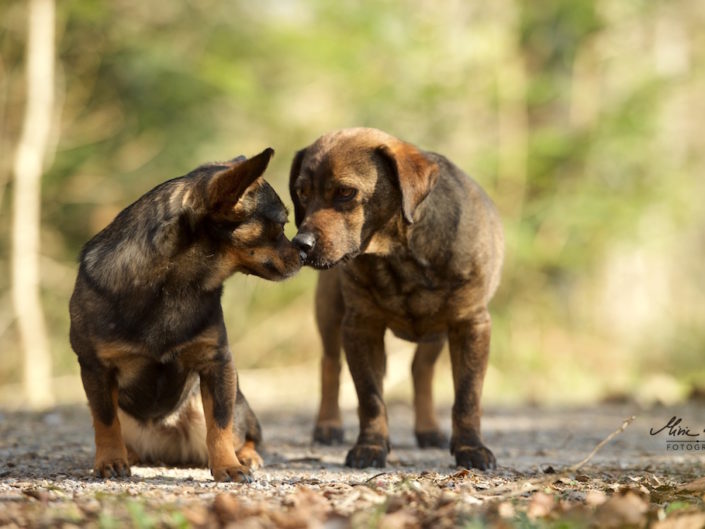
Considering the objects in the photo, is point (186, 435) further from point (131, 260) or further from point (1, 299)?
point (1, 299)

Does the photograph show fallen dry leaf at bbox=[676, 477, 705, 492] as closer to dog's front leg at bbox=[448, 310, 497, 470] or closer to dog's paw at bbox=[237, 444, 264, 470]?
dog's front leg at bbox=[448, 310, 497, 470]

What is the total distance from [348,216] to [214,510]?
240 centimetres

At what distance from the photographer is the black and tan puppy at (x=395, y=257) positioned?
18.3 ft

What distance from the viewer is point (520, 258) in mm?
16172

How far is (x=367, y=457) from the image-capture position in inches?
222

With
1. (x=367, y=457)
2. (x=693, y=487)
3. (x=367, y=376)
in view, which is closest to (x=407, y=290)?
(x=367, y=376)

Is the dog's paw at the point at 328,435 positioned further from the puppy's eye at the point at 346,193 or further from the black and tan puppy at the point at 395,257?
the puppy's eye at the point at 346,193

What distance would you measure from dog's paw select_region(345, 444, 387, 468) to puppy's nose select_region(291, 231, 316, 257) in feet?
4.06

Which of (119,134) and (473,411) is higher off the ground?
(119,134)

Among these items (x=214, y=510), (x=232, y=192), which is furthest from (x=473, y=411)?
(x=214, y=510)

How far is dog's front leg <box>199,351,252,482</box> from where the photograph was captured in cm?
485

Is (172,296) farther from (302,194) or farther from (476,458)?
(476,458)
